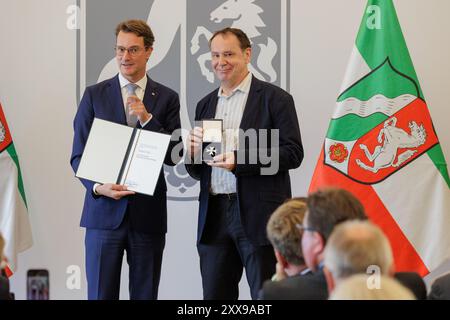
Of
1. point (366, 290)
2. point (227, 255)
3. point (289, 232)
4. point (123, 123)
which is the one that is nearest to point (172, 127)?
point (123, 123)

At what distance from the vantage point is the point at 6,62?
550 centimetres

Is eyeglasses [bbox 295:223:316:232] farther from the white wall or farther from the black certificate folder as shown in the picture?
the white wall

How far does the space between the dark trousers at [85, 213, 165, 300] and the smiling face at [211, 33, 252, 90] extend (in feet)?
3.16

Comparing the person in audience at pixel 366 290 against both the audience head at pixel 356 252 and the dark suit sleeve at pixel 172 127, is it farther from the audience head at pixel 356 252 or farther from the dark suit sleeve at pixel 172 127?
the dark suit sleeve at pixel 172 127

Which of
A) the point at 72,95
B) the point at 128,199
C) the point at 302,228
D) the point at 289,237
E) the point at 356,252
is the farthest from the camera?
the point at 72,95

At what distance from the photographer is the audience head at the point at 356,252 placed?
2.21 m

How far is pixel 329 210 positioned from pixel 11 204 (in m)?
3.05

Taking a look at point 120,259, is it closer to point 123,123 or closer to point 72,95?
point 123,123

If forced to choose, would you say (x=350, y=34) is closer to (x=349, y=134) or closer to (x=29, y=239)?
(x=349, y=134)

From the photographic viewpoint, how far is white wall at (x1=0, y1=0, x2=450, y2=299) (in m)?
5.35

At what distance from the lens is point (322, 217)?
8.90ft

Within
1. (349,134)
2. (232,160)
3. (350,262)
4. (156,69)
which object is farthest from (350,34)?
(350,262)

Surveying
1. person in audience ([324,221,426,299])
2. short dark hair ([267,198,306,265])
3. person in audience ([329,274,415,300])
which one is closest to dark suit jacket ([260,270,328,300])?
short dark hair ([267,198,306,265])

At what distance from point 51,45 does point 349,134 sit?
7.08ft
